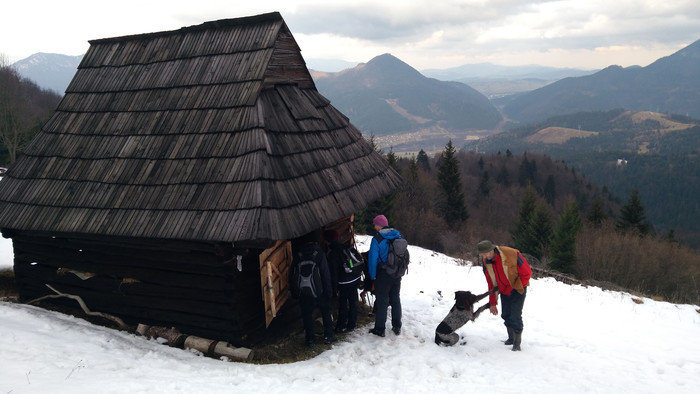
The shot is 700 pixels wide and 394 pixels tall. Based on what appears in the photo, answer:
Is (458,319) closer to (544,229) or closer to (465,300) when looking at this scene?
(465,300)

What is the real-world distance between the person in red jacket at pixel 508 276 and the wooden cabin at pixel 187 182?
6.94ft

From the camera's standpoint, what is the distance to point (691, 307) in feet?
33.0

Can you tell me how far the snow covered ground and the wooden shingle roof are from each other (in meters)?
1.53

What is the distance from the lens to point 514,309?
6.29 meters

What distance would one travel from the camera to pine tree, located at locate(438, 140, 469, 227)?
41.6m

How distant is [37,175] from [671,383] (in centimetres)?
981

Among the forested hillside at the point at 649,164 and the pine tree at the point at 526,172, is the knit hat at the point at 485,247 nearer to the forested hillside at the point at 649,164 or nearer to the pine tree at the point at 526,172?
the forested hillside at the point at 649,164

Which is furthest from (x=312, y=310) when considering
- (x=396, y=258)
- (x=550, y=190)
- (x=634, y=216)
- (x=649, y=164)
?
(x=649, y=164)

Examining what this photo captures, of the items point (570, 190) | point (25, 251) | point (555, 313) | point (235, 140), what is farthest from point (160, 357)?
point (570, 190)

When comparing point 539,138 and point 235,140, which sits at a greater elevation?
point 539,138

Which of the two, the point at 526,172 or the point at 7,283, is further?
the point at 526,172

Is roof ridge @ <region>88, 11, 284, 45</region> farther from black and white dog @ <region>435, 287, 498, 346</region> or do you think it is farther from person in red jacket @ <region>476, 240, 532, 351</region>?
black and white dog @ <region>435, 287, 498, 346</region>

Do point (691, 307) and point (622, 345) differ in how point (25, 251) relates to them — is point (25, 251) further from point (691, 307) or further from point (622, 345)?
point (691, 307)

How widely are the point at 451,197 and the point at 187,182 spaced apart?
1502 inches
